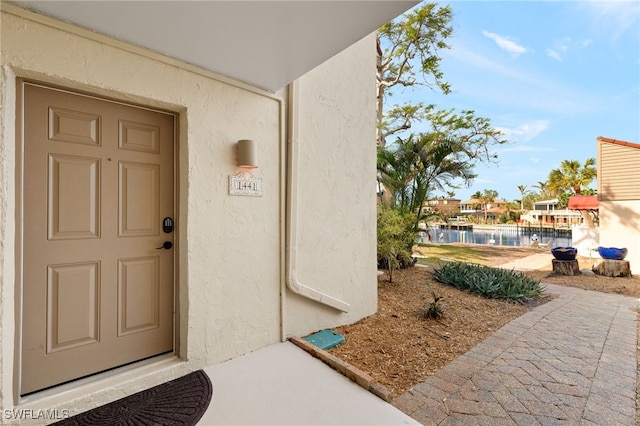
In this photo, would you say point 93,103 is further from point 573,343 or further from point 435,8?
point 435,8

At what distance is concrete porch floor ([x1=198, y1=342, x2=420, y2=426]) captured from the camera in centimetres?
193

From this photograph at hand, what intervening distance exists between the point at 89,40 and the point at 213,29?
917 millimetres

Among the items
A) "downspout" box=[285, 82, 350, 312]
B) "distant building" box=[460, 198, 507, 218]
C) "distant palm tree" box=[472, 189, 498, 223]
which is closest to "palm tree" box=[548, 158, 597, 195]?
"distant building" box=[460, 198, 507, 218]

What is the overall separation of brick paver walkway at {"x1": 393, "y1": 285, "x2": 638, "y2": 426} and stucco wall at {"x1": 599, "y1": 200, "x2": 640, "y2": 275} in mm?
6503

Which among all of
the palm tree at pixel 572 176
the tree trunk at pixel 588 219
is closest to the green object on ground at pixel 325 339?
the tree trunk at pixel 588 219

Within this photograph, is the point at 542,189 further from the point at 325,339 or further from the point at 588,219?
the point at 325,339

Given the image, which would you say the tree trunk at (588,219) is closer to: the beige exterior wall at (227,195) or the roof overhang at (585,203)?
the roof overhang at (585,203)

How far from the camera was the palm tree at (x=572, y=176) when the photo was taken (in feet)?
75.7

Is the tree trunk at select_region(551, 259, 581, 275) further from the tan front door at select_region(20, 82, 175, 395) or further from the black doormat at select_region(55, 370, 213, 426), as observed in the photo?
the tan front door at select_region(20, 82, 175, 395)

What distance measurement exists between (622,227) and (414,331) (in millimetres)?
9548

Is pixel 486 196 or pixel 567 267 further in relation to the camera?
pixel 486 196

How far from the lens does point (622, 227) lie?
842cm

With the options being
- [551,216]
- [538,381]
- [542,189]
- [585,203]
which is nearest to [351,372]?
[538,381]

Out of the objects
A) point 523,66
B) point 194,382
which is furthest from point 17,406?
point 523,66
